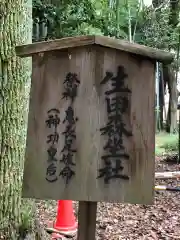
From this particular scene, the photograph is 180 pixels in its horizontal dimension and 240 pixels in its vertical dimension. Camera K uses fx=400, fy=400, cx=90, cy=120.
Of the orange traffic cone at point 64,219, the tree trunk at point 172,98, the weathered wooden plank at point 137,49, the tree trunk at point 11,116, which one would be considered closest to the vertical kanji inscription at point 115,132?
the weathered wooden plank at point 137,49

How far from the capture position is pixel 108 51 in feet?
6.70

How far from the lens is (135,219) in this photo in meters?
4.34

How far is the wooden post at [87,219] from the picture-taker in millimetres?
2246

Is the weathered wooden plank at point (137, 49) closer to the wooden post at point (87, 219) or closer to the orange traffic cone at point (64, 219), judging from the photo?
the wooden post at point (87, 219)

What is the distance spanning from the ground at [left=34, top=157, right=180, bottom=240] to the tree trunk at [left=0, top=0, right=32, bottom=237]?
98 centimetres

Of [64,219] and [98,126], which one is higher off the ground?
[98,126]

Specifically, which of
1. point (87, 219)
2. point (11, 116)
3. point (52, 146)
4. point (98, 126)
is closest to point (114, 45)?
point (98, 126)

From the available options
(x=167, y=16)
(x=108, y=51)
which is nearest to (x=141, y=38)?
(x=167, y=16)

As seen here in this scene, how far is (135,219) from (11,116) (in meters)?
2.03

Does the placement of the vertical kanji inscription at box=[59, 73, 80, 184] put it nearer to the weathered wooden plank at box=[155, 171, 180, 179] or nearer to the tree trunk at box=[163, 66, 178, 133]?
the weathered wooden plank at box=[155, 171, 180, 179]

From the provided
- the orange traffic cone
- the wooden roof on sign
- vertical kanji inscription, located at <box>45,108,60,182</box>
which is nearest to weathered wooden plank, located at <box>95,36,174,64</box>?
the wooden roof on sign

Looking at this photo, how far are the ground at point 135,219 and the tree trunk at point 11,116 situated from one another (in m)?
0.98

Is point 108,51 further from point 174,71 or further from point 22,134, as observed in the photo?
point 174,71

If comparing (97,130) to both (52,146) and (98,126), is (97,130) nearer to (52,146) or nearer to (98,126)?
(98,126)
